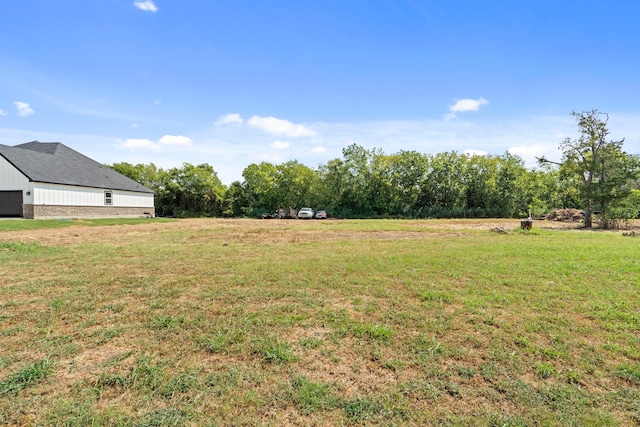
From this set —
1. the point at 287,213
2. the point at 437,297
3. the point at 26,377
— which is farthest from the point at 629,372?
the point at 287,213

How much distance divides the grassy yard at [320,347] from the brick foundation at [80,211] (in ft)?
68.0

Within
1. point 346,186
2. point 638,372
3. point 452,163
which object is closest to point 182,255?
point 638,372

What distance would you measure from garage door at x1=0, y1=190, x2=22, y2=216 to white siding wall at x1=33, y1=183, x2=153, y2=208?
136cm

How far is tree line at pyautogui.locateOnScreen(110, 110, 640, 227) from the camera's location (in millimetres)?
33625

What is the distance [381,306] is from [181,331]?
7.79ft

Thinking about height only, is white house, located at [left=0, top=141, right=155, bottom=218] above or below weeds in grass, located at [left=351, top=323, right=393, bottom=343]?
above

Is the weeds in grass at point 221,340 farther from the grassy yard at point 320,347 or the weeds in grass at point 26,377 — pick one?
the weeds in grass at point 26,377

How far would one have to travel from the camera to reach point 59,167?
2431 centimetres

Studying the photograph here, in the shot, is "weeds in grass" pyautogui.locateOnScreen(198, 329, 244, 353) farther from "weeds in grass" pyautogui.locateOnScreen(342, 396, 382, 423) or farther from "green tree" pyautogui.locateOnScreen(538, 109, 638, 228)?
"green tree" pyautogui.locateOnScreen(538, 109, 638, 228)

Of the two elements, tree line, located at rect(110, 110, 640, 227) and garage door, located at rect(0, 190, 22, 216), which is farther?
tree line, located at rect(110, 110, 640, 227)

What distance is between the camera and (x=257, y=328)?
10.9ft

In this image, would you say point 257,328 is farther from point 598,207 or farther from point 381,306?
point 598,207

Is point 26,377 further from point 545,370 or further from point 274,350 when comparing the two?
point 545,370

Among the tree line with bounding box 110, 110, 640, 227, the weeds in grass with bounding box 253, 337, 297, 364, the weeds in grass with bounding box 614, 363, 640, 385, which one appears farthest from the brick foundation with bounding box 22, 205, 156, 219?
the weeds in grass with bounding box 614, 363, 640, 385
